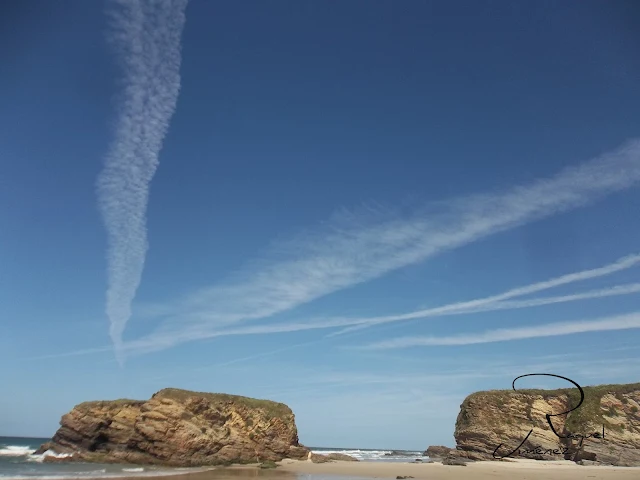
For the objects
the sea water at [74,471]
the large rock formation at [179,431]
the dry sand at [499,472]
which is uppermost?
the large rock formation at [179,431]

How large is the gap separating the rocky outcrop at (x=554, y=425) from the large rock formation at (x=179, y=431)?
21.0 m

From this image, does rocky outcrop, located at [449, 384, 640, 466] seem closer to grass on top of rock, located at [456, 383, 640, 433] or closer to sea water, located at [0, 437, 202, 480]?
grass on top of rock, located at [456, 383, 640, 433]

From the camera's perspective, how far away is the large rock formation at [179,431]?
42.0 m

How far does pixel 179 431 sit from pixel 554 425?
41857mm

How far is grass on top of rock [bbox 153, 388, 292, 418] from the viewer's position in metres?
46.4

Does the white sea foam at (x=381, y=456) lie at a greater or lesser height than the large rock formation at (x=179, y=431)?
lesser

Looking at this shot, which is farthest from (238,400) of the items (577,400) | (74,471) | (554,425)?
(577,400)

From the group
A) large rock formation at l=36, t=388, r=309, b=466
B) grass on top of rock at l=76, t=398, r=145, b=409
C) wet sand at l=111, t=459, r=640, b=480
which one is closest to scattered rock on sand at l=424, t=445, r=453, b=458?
large rock formation at l=36, t=388, r=309, b=466

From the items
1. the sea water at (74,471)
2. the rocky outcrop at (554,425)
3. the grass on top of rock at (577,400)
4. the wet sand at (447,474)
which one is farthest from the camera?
the grass on top of rock at (577,400)

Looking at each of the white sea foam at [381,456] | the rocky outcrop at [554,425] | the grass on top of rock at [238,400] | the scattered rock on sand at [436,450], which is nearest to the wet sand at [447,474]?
the rocky outcrop at [554,425]

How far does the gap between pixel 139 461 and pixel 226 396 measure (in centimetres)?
1110

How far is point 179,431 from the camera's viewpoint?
4244 cm

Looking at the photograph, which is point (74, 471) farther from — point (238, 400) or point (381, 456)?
point (381, 456)

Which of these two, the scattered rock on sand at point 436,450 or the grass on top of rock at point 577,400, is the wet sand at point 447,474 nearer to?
the grass on top of rock at point 577,400
